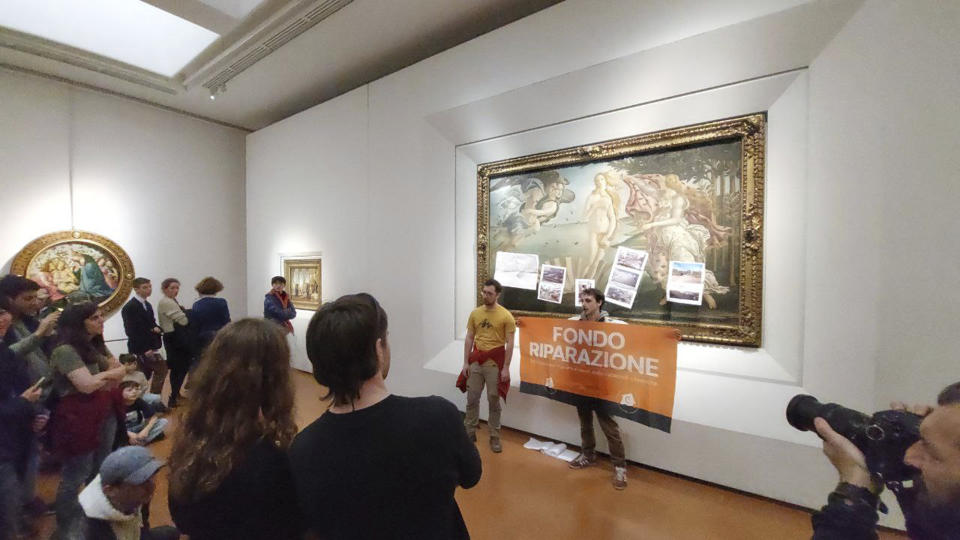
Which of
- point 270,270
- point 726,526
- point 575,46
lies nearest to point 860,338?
point 726,526

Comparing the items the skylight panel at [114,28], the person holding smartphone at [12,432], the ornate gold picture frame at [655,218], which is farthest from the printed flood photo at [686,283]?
the skylight panel at [114,28]

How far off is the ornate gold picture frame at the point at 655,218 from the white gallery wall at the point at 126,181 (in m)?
6.27

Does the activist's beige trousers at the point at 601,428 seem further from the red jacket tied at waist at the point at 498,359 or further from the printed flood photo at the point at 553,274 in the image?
the printed flood photo at the point at 553,274

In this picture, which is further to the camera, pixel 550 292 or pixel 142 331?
pixel 142 331

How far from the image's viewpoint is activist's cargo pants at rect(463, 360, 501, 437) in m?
3.61

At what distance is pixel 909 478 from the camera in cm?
88

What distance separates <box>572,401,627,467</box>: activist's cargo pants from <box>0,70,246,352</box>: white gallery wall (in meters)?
7.24

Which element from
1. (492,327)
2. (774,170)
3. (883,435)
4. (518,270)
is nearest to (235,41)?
(518,270)

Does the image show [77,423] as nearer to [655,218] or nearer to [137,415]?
[137,415]

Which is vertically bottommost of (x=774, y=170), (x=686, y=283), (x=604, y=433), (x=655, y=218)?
(x=604, y=433)

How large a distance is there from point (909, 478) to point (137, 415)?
450 centimetres

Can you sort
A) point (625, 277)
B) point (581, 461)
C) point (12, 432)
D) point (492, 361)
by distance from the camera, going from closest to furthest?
point (12, 432) < point (581, 461) < point (625, 277) < point (492, 361)

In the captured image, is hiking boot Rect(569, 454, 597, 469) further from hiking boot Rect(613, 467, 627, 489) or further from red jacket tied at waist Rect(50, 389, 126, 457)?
red jacket tied at waist Rect(50, 389, 126, 457)

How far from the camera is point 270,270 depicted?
23.1 feet
